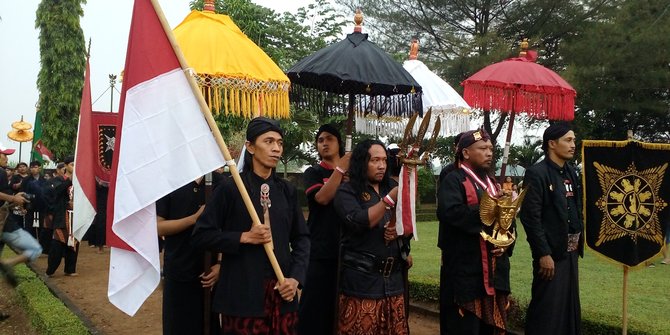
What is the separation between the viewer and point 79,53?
3450 cm

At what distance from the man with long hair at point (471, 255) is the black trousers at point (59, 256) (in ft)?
26.2

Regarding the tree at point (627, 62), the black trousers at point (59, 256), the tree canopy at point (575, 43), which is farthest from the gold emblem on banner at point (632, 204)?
the tree at point (627, 62)

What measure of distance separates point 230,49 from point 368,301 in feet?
6.72

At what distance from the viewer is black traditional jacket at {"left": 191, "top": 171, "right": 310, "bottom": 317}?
357 centimetres

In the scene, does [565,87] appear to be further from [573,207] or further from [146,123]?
[146,123]

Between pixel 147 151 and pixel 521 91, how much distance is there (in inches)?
146

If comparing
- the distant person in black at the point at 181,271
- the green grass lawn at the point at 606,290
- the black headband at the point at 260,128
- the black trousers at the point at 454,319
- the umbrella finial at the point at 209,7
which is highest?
the umbrella finial at the point at 209,7

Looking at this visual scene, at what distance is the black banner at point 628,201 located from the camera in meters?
5.38

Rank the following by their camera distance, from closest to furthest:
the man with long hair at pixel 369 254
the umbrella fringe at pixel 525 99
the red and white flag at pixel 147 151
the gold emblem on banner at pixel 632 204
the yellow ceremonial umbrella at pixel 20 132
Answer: the red and white flag at pixel 147 151, the man with long hair at pixel 369 254, the gold emblem on banner at pixel 632 204, the umbrella fringe at pixel 525 99, the yellow ceremonial umbrella at pixel 20 132

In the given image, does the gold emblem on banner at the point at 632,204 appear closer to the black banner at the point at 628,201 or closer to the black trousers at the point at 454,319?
the black banner at the point at 628,201

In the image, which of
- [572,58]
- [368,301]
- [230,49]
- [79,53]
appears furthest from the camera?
[79,53]

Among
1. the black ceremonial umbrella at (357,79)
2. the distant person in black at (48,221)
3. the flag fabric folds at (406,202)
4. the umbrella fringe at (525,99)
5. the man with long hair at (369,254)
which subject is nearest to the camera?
the flag fabric folds at (406,202)

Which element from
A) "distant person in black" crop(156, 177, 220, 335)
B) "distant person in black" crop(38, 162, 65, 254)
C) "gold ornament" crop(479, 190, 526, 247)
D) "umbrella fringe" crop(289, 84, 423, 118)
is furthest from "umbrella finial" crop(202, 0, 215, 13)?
"distant person in black" crop(38, 162, 65, 254)

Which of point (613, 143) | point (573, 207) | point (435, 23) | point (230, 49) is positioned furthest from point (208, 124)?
point (435, 23)
